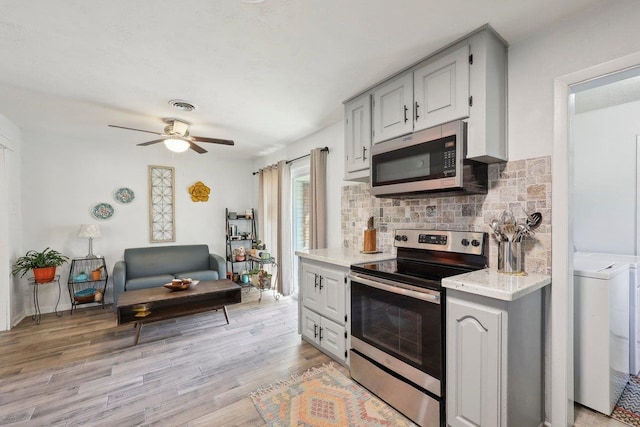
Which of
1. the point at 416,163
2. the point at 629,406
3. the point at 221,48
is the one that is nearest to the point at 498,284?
the point at 416,163

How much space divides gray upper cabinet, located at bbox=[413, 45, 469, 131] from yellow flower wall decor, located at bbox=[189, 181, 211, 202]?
Result: 400 cm

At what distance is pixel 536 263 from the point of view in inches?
69.2

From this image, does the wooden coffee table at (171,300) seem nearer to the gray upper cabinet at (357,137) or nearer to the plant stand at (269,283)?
the plant stand at (269,283)

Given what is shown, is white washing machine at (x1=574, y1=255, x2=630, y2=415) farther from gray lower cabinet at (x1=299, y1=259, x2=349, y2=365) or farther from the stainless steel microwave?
gray lower cabinet at (x1=299, y1=259, x2=349, y2=365)

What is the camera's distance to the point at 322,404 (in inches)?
77.0

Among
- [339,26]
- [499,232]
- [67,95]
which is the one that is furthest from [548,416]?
[67,95]

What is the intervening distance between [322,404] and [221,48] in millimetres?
2490

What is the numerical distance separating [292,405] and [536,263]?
181 cm

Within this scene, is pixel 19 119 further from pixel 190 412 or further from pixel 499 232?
pixel 499 232

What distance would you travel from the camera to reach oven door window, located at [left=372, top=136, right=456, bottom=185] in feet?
6.12

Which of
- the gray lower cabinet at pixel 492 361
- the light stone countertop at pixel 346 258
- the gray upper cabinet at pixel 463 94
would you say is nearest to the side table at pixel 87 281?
the light stone countertop at pixel 346 258

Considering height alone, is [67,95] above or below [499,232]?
above

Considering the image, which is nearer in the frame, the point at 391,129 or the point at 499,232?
the point at 499,232

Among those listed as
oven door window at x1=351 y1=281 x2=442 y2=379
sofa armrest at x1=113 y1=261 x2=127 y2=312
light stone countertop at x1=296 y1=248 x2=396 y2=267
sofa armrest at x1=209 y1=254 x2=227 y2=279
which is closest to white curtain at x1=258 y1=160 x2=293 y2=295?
sofa armrest at x1=209 y1=254 x2=227 y2=279
